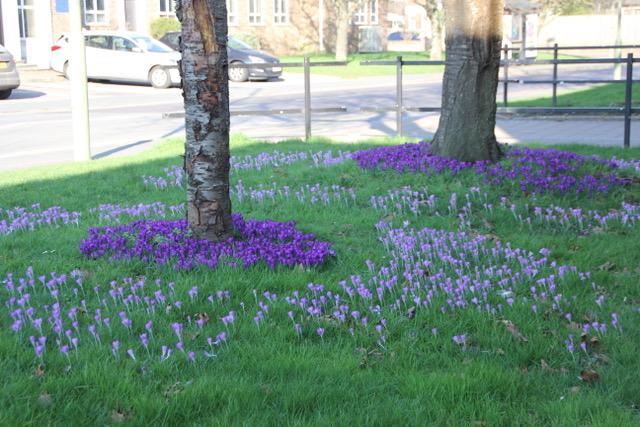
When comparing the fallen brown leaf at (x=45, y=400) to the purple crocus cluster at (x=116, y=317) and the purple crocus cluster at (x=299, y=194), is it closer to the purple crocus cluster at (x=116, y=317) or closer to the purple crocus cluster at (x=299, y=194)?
the purple crocus cluster at (x=116, y=317)

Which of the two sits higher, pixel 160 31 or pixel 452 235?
pixel 160 31

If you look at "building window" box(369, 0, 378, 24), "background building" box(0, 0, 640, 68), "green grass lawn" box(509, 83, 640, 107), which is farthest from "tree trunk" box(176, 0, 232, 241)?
"building window" box(369, 0, 378, 24)

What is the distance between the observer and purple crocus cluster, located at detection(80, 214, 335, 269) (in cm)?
566

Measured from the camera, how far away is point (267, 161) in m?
10.4

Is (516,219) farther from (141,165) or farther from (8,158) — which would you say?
(8,158)

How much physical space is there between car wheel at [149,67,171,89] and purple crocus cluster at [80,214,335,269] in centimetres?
2334

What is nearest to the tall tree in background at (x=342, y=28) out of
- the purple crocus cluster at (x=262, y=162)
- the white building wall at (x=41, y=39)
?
the white building wall at (x=41, y=39)

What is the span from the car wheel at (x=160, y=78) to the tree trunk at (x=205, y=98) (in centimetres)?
2391

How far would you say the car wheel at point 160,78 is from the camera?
29141mm

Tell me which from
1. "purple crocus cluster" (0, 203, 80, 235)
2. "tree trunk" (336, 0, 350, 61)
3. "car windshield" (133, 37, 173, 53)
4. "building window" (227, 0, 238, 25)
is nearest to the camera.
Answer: "purple crocus cluster" (0, 203, 80, 235)

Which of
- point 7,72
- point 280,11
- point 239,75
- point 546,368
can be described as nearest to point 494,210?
point 546,368

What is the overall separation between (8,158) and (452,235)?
8855mm

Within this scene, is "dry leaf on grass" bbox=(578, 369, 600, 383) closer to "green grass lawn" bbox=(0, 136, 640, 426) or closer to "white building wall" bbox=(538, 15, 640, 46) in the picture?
"green grass lawn" bbox=(0, 136, 640, 426)

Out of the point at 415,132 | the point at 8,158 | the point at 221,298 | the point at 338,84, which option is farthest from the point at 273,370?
the point at 338,84
